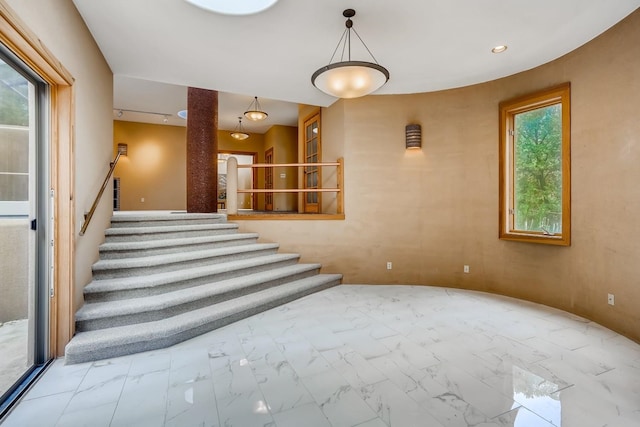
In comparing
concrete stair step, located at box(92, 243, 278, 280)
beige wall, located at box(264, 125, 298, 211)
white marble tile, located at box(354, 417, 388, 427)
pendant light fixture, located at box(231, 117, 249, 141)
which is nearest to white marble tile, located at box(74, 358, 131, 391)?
concrete stair step, located at box(92, 243, 278, 280)

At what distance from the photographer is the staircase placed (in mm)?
2705

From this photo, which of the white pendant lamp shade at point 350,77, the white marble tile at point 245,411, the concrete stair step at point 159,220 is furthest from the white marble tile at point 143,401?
the white pendant lamp shade at point 350,77

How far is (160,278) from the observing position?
130 inches

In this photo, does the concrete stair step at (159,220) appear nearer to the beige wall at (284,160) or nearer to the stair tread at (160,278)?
the stair tread at (160,278)

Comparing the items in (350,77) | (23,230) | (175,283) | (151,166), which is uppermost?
(151,166)

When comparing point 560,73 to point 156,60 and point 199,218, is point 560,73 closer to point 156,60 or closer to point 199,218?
point 156,60

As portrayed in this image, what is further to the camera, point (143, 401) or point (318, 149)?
point (318, 149)

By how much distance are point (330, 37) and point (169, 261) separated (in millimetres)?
3051

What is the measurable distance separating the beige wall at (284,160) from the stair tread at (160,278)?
462 cm

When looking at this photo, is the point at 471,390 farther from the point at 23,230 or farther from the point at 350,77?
the point at 23,230

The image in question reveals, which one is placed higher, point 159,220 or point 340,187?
point 340,187

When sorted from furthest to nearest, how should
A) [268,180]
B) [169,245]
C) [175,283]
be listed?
[268,180] → [169,245] → [175,283]

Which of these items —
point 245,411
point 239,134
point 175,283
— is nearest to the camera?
point 245,411

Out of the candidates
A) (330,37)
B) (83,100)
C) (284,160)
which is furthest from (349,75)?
(284,160)
